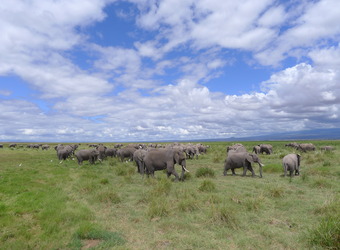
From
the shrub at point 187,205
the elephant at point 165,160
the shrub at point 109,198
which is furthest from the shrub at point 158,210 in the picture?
the elephant at point 165,160

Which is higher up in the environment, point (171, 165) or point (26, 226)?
point (171, 165)

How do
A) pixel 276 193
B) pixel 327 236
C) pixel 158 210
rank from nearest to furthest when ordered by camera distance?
pixel 327 236 → pixel 158 210 → pixel 276 193

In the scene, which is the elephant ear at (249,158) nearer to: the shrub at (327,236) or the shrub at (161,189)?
the shrub at (161,189)

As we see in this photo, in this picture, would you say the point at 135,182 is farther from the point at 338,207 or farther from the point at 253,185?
the point at 338,207

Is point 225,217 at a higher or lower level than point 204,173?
lower

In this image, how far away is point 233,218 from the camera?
8.27 metres

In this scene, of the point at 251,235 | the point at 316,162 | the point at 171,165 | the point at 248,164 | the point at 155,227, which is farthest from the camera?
the point at 316,162

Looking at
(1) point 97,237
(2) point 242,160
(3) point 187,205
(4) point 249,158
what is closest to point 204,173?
(2) point 242,160

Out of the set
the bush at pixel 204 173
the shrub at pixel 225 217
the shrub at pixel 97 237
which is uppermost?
the bush at pixel 204 173

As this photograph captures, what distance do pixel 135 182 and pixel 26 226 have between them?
332 inches

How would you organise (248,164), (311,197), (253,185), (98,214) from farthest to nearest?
1. (248,164)
2. (253,185)
3. (311,197)
4. (98,214)

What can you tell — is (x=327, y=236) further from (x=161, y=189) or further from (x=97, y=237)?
(x=161, y=189)

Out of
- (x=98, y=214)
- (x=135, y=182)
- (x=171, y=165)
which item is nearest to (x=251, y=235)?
(x=98, y=214)

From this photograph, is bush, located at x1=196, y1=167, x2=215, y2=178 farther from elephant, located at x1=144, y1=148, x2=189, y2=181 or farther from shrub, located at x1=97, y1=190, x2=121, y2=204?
shrub, located at x1=97, y1=190, x2=121, y2=204
